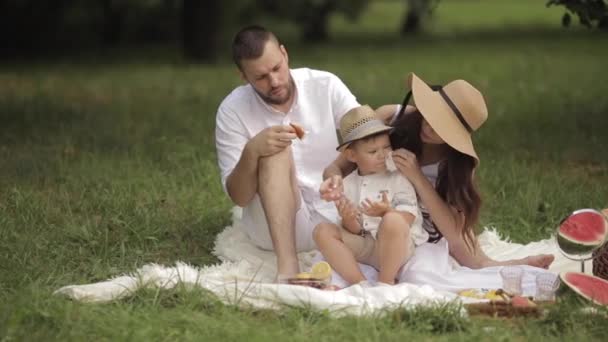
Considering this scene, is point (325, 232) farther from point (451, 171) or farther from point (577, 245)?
point (577, 245)

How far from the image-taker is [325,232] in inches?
191

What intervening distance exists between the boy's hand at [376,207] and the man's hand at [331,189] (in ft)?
0.43

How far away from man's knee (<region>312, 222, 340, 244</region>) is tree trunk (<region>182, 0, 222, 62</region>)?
36.1 feet

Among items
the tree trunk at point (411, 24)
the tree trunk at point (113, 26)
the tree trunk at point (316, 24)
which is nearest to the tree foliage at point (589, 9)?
the tree trunk at point (316, 24)

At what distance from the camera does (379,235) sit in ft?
15.6

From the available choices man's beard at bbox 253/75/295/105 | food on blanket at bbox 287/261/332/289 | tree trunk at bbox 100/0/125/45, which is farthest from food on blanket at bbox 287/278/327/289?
tree trunk at bbox 100/0/125/45

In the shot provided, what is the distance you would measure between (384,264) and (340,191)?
0.40 m

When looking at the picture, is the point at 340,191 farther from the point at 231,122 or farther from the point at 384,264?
the point at 231,122

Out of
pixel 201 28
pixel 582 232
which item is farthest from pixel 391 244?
pixel 201 28

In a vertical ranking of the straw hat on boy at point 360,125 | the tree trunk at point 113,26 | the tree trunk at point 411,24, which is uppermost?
the straw hat on boy at point 360,125

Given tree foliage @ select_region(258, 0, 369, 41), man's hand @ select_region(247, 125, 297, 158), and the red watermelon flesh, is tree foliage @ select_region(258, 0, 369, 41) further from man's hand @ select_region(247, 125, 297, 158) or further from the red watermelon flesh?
the red watermelon flesh

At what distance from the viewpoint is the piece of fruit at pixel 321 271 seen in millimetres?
4672

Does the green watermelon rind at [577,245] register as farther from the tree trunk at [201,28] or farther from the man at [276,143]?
the tree trunk at [201,28]

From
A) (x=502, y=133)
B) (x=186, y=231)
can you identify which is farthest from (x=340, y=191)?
(x=502, y=133)
